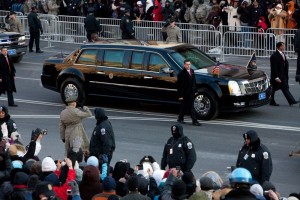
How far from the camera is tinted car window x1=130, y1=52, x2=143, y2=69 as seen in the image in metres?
22.4

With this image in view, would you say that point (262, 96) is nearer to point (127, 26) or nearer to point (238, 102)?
point (238, 102)

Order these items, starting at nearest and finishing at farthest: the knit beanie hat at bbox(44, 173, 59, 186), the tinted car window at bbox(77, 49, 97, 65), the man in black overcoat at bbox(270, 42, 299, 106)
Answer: the knit beanie hat at bbox(44, 173, 59, 186) < the man in black overcoat at bbox(270, 42, 299, 106) < the tinted car window at bbox(77, 49, 97, 65)

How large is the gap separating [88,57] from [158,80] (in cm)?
200

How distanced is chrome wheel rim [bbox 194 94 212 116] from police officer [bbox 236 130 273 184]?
23.2 ft

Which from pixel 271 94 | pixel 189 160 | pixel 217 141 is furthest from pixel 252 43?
pixel 189 160

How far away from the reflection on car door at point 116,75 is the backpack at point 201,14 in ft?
28.8

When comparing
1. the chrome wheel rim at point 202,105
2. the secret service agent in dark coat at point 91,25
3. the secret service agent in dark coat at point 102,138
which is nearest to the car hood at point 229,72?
the chrome wheel rim at point 202,105

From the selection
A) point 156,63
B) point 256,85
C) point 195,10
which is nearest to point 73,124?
point 156,63

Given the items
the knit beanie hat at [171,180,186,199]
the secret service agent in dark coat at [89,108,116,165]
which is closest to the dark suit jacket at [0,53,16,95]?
the secret service agent in dark coat at [89,108,116,165]

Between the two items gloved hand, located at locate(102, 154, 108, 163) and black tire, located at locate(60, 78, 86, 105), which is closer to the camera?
gloved hand, located at locate(102, 154, 108, 163)

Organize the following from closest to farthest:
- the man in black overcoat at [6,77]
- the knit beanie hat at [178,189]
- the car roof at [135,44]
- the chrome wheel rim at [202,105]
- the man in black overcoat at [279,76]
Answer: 1. the knit beanie hat at [178,189]
2. the chrome wheel rim at [202,105]
3. the car roof at [135,44]
4. the man in black overcoat at [279,76]
5. the man in black overcoat at [6,77]

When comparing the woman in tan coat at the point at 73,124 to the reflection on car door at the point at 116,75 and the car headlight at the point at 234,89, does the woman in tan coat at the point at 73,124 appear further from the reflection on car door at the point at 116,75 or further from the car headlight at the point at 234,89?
the reflection on car door at the point at 116,75

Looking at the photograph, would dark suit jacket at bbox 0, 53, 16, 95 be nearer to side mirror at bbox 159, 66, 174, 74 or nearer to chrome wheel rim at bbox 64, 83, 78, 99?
chrome wheel rim at bbox 64, 83, 78, 99

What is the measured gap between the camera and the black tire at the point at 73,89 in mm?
23125
